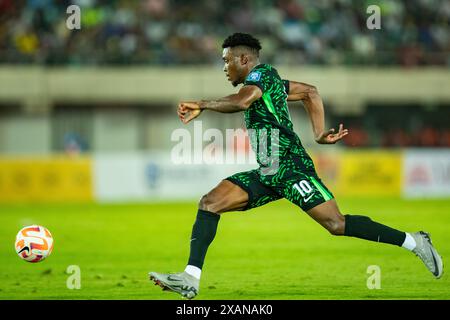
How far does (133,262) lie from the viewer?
1221 cm

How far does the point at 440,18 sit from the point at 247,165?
1080 cm

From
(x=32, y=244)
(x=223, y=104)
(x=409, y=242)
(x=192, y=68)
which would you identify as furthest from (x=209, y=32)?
(x=223, y=104)

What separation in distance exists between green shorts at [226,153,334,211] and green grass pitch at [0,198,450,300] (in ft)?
3.41

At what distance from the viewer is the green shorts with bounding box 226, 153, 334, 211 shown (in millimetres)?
8492

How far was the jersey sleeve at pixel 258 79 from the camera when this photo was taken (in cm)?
827

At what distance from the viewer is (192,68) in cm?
3044

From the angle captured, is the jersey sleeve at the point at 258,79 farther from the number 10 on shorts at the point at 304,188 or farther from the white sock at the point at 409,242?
the white sock at the point at 409,242

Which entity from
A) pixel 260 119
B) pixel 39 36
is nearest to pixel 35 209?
pixel 39 36

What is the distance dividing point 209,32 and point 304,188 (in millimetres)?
22802

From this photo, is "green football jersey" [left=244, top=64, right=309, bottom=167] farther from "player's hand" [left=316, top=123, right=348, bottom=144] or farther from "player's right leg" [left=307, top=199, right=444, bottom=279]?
"player's right leg" [left=307, top=199, right=444, bottom=279]

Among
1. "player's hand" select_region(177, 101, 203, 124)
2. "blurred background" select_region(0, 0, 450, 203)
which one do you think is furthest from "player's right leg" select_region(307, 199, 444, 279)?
"blurred background" select_region(0, 0, 450, 203)

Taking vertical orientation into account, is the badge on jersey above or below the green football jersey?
above

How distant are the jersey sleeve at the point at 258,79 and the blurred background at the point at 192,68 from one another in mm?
20247

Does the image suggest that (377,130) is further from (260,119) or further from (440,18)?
(260,119)
